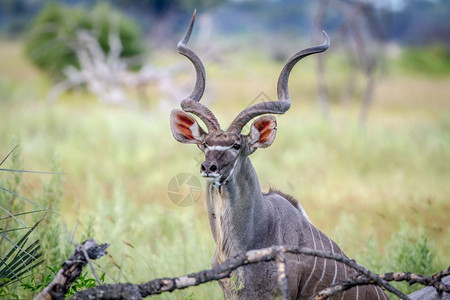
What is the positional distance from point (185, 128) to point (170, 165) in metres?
5.99

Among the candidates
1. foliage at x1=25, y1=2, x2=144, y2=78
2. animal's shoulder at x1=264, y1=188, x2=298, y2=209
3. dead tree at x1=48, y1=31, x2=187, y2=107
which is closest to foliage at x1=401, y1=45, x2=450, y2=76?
foliage at x1=25, y1=2, x2=144, y2=78

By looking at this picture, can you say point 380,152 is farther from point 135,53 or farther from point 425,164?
point 135,53

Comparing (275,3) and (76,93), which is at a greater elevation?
(275,3)

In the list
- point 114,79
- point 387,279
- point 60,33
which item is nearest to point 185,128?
point 387,279

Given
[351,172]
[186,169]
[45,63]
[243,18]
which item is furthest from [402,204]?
[243,18]

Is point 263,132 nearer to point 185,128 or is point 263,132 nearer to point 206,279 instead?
point 185,128

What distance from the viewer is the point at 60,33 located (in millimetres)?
18625

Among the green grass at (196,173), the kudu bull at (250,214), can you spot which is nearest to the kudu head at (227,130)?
the kudu bull at (250,214)

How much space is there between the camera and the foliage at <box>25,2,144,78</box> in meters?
19.5

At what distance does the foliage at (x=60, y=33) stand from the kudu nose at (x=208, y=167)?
16.1 meters

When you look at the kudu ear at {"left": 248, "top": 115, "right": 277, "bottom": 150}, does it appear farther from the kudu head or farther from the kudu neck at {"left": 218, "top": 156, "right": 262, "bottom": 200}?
the kudu neck at {"left": 218, "top": 156, "right": 262, "bottom": 200}

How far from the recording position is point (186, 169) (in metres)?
9.32

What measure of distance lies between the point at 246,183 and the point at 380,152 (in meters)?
6.48

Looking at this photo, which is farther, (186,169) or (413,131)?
(413,131)
